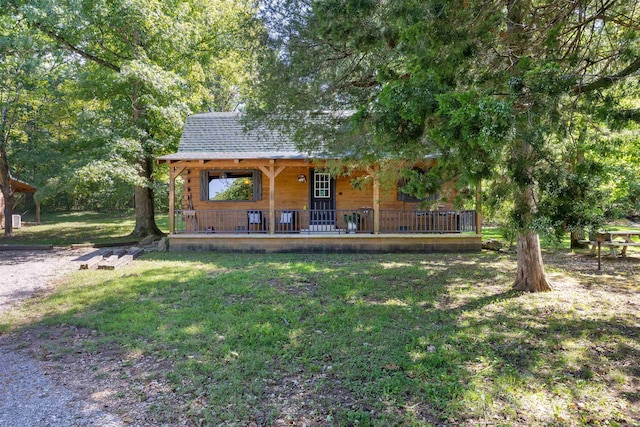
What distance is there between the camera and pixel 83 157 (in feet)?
42.1

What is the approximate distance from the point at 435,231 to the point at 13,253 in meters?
13.8

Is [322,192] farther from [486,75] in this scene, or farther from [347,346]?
[486,75]

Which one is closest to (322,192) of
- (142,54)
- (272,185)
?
(272,185)

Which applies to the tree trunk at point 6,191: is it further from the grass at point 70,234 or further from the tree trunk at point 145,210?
the tree trunk at point 145,210

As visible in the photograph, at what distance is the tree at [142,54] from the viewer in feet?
40.5

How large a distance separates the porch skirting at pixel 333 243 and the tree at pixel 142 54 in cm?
371

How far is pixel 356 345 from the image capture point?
4469mm

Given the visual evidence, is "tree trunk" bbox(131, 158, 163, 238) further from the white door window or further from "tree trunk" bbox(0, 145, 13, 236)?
the white door window

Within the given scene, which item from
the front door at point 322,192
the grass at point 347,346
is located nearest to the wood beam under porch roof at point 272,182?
the front door at point 322,192

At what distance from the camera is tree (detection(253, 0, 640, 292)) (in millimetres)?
3250

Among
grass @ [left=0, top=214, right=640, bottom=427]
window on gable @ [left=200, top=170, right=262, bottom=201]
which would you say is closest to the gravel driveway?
grass @ [left=0, top=214, right=640, bottom=427]

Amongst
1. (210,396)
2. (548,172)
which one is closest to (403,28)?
(548,172)

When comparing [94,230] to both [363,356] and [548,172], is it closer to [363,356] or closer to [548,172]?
[363,356]

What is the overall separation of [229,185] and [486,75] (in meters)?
11.1
